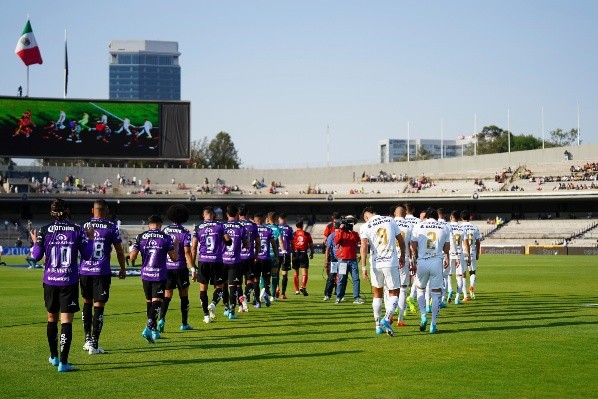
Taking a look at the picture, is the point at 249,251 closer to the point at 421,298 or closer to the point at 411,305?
the point at 411,305

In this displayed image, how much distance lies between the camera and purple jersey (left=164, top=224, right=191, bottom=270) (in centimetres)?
Result: 1733

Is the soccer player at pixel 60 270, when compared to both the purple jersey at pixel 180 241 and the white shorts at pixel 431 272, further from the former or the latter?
the white shorts at pixel 431 272

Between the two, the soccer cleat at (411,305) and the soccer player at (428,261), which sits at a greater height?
the soccer player at (428,261)

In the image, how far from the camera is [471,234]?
2520cm

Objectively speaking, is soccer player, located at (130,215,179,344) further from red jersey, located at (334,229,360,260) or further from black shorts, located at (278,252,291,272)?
black shorts, located at (278,252,291,272)

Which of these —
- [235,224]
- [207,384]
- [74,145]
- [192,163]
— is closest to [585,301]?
[235,224]

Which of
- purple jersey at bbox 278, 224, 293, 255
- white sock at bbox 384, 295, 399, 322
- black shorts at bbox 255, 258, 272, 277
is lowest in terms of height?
white sock at bbox 384, 295, 399, 322

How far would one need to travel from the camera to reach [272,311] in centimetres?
2259

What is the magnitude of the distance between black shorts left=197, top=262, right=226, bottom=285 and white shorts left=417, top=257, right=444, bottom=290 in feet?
15.2

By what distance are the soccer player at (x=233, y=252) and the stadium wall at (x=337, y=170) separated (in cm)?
8035

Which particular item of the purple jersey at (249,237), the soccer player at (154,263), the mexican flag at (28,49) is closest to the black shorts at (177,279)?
the soccer player at (154,263)

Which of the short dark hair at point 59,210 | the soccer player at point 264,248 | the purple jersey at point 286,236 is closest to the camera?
the short dark hair at point 59,210

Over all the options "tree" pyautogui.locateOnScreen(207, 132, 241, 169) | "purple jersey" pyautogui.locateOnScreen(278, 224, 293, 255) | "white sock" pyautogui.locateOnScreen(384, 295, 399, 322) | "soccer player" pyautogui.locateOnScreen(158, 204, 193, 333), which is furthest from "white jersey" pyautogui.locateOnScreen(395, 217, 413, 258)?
"tree" pyautogui.locateOnScreen(207, 132, 241, 169)

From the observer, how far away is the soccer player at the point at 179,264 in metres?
16.9
